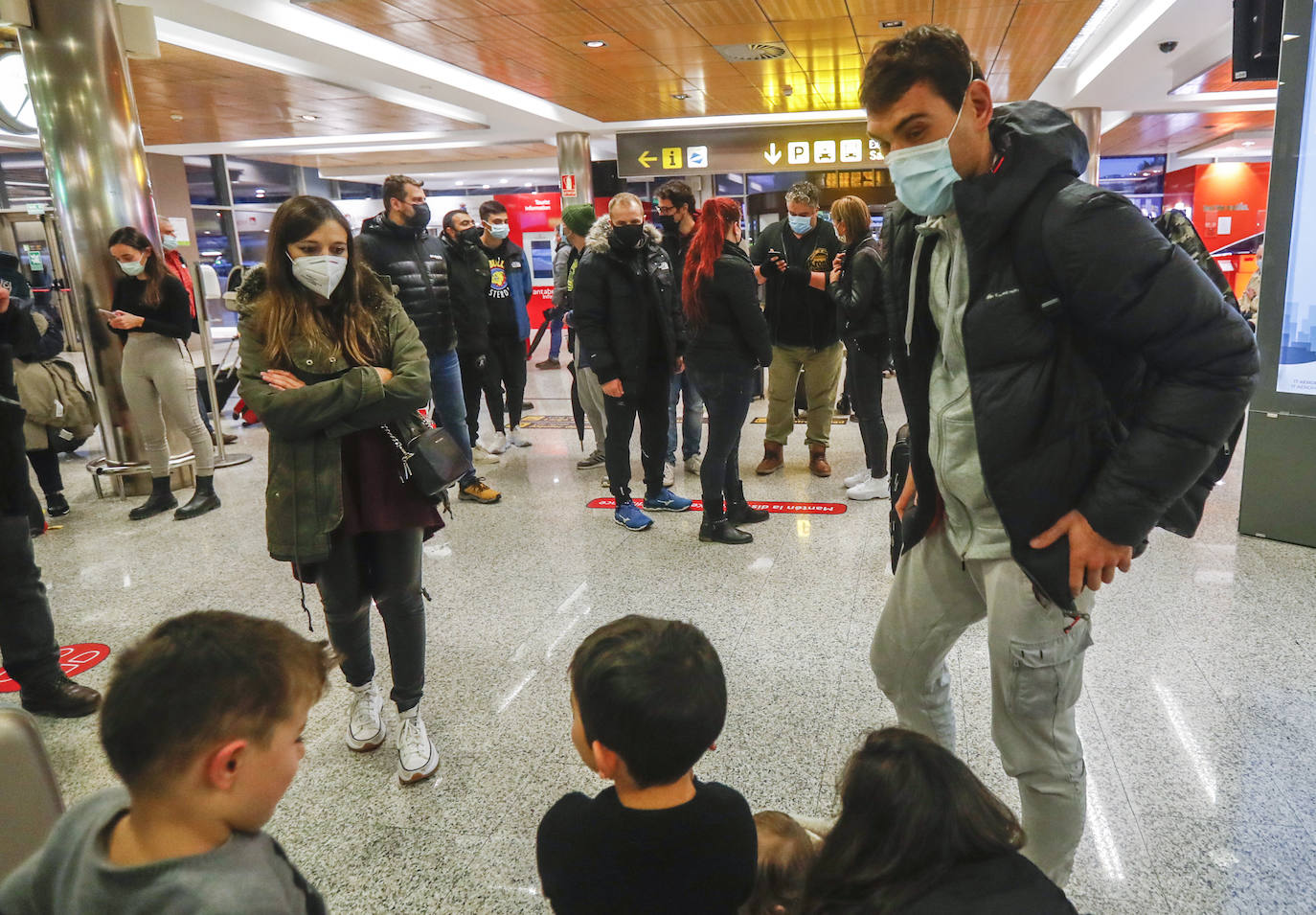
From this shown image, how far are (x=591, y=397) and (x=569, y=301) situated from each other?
0.72 m

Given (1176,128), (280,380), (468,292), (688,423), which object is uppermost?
(1176,128)

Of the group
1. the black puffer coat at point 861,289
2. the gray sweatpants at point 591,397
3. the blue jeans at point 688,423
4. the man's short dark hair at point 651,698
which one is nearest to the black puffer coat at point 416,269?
the gray sweatpants at point 591,397

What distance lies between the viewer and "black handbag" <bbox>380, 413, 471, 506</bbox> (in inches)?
82.4

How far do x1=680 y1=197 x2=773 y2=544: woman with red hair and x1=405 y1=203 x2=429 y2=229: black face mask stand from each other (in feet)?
4.05

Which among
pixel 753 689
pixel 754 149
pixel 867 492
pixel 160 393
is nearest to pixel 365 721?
pixel 753 689

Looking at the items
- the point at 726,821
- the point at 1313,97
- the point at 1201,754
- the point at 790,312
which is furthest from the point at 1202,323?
the point at 790,312

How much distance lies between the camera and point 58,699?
104 inches

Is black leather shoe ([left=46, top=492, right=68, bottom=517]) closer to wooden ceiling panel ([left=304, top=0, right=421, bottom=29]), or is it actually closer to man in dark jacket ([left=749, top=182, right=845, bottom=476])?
wooden ceiling panel ([left=304, top=0, right=421, bottom=29])

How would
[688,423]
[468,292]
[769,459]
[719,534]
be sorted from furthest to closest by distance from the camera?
1. [688,423]
2. [769,459]
3. [468,292]
4. [719,534]

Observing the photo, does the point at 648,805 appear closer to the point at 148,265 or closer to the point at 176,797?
the point at 176,797

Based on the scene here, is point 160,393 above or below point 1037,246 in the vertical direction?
below

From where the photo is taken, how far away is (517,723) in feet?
8.13

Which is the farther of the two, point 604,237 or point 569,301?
point 569,301

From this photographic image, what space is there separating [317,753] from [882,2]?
610 cm
